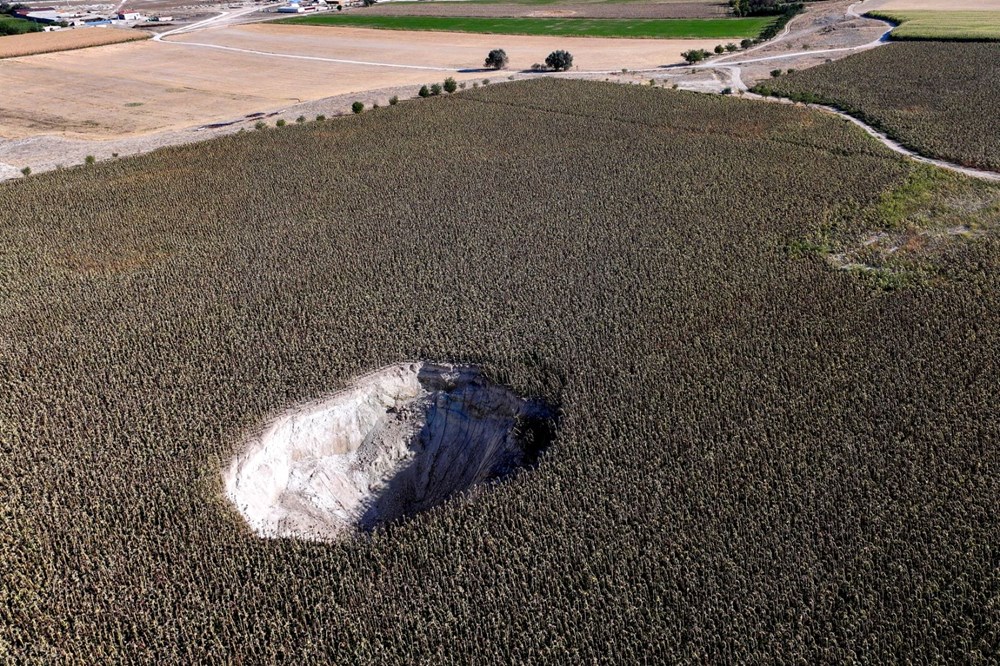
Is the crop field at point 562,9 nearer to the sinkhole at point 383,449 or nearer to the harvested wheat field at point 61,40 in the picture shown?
the harvested wheat field at point 61,40

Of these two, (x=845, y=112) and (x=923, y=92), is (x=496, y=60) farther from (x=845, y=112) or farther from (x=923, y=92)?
(x=923, y=92)

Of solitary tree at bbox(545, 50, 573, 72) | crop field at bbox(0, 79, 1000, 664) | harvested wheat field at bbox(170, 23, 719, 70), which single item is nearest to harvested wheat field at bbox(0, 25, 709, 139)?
harvested wheat field at bbox(170, 23, 719, 70)

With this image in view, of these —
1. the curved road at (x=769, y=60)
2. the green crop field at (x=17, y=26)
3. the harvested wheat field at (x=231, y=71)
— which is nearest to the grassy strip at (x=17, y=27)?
the green crop field at (x=17, y=26)

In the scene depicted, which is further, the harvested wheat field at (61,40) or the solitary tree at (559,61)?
the harvested wheat field at (61,40)

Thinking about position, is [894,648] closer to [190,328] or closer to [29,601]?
[29,601]

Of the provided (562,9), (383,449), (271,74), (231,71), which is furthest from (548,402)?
(562,9)

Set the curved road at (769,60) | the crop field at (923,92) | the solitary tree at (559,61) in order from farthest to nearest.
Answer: the solitary tree at (559,61), the crop field at (923,92), the curved road at (769,60)

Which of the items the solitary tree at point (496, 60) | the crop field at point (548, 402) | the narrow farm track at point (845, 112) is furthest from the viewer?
the solitary tree at point (496, 60)
